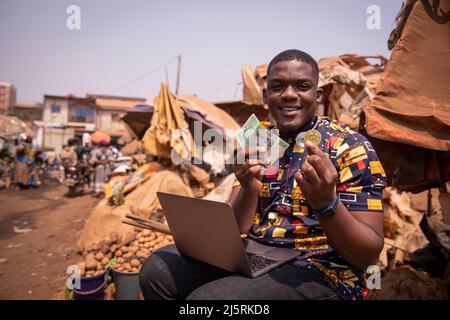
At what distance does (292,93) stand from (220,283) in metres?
0.94

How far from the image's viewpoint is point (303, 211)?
141 cm

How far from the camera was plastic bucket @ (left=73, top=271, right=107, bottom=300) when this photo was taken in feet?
11.1

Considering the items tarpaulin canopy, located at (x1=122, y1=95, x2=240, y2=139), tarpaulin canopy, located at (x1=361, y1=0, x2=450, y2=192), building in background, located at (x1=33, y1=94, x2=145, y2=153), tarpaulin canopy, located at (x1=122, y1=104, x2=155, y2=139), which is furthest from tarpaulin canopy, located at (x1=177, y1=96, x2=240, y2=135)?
building in background, located at (x1=33, y1=94, x2=145, y2=153)

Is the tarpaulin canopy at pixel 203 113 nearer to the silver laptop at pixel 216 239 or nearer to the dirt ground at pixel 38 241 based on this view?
the dirt ground at pixel 38 241

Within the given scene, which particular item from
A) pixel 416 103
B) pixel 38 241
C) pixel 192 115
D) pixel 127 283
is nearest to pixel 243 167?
pixel 416 103

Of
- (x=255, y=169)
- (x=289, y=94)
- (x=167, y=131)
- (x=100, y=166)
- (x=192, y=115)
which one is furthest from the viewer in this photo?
(x=100, y=166)

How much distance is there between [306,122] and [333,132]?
15 cm

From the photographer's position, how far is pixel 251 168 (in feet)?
4.45

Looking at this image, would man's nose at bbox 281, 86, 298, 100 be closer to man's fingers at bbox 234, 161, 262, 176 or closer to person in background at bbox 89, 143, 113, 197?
man's fingers at bbox 234, 161, 262, 176

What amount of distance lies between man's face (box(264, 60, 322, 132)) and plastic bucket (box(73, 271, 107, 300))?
311 centimetres

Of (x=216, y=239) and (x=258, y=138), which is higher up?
(x=258, y=138)

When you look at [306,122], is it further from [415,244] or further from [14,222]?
[14,222]

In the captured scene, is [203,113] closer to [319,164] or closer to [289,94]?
[289,94]

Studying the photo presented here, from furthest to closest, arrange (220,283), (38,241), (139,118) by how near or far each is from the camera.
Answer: (139,118) < (38,241) < (220,283)
